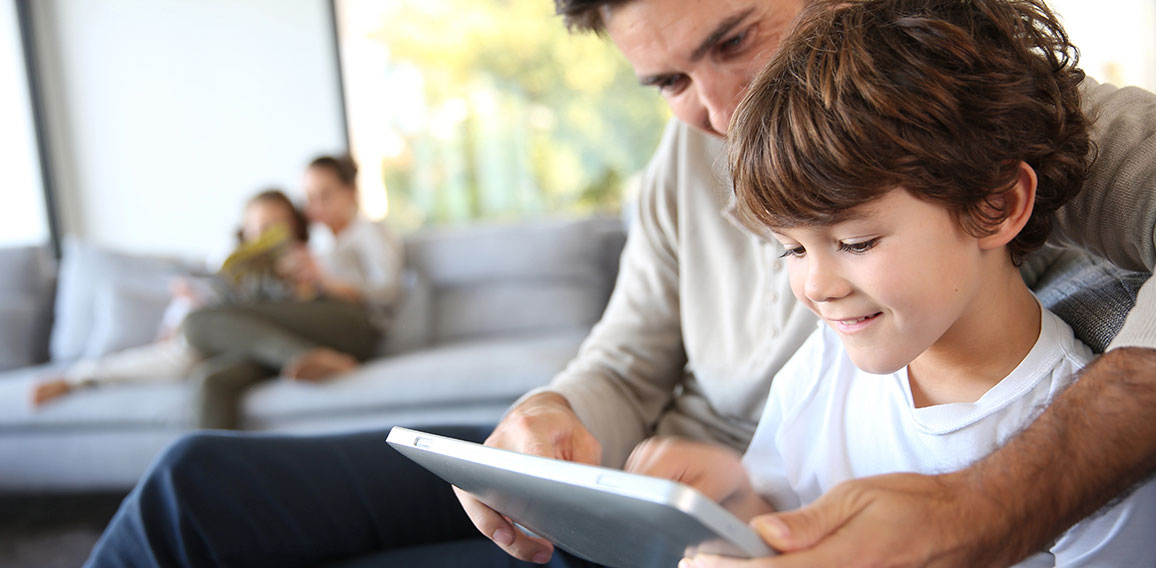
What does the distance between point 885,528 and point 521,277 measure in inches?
107

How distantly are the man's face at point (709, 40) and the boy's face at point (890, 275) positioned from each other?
29 cm

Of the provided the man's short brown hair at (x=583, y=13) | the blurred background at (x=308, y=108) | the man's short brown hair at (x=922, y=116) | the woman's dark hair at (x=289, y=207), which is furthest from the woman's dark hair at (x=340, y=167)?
the man's short brown hair at (x=922, y=116)

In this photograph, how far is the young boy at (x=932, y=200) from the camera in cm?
68

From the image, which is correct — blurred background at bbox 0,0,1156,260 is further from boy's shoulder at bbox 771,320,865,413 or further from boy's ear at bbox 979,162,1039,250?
boy's ear at bbox 979,162,1039,250

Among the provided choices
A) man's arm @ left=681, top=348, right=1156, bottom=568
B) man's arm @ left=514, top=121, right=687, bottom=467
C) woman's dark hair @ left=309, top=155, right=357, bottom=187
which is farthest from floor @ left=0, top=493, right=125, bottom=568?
man's arm @ left=681, top=348, right=1156, bottom=568

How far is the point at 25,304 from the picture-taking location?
3.48 m

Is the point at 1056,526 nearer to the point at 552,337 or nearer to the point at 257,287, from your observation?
the point at 552,337

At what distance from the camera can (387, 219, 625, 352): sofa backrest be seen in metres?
3.11

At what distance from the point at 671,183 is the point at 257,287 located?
2.20 meters

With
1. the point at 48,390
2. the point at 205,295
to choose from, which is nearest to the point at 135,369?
the point at 48,390

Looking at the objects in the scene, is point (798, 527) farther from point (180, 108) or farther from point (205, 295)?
point (180, 108)

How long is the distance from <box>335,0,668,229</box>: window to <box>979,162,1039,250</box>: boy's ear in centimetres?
447

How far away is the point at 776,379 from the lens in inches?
36.9

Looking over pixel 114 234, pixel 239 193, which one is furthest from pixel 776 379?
pixel 114 234
